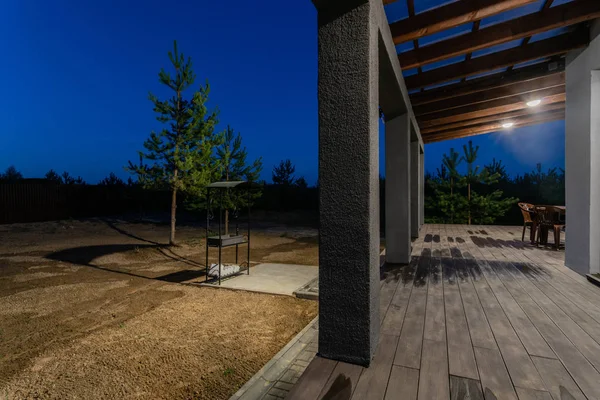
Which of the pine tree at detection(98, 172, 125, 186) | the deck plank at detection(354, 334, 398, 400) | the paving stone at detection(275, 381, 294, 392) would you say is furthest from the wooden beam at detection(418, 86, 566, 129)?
the pine tree at detection(98, 172, 125, 186)

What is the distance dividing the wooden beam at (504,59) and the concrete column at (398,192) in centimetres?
59

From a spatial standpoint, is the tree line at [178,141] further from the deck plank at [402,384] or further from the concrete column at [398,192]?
the deck plank at [402,384]

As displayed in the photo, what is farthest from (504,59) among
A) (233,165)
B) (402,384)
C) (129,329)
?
(233,165)

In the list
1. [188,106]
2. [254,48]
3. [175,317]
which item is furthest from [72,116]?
[175,317]

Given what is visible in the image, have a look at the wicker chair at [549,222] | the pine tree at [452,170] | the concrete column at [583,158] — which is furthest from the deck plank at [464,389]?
the pine tree at [452,170]

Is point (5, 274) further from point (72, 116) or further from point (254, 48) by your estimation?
point (72, 116)

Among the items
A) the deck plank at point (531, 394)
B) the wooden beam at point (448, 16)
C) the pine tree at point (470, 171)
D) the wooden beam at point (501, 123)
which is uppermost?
the wooden beam at point (501, 123)

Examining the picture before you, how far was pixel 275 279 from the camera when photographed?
5270 mm

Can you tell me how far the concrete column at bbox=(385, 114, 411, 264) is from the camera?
171 inches

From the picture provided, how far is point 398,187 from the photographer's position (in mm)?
4449

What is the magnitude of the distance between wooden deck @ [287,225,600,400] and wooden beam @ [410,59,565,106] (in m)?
2.78

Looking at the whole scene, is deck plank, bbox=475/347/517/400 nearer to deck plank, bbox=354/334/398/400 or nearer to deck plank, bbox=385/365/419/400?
deck plank, bbox=385/365/419/400

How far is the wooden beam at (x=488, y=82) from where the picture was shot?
13.5 feet

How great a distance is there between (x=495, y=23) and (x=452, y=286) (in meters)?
2.87
